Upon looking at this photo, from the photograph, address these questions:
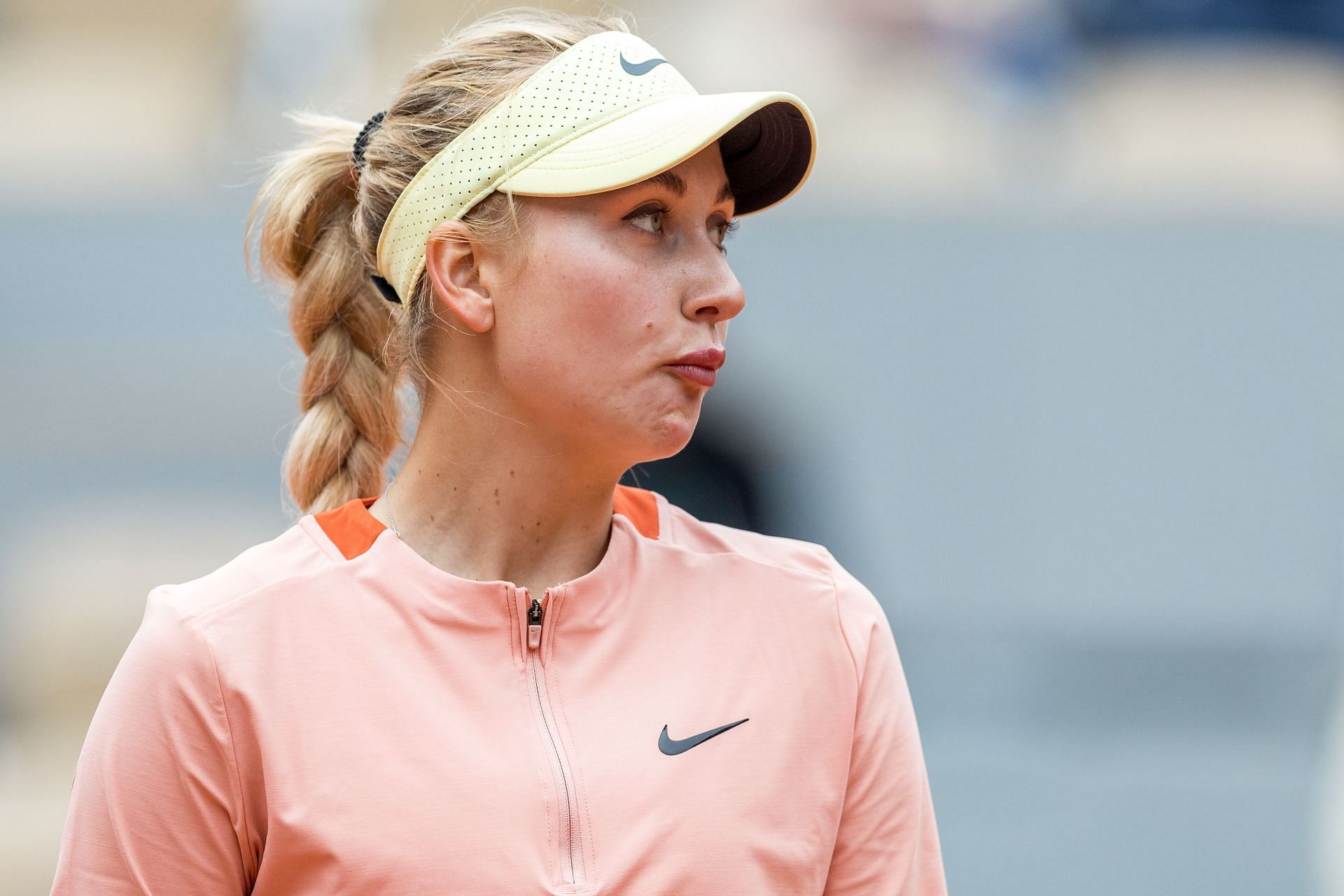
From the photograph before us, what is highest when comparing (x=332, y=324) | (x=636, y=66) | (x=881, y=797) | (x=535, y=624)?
(x=636, y=66)

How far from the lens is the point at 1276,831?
5.50 meters

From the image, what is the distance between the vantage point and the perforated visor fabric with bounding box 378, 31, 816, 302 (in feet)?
5.06

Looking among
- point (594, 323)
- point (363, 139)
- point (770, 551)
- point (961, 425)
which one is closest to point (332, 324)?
point (363, 139)

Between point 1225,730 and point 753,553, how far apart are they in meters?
4.45

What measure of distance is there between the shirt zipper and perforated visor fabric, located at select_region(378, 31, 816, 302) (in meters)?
0.38

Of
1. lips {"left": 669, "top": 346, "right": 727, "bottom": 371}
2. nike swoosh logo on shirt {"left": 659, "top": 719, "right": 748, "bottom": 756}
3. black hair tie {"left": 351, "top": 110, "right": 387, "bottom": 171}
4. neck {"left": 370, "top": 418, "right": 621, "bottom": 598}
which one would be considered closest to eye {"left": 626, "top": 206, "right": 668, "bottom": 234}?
lips {"left": 669, "top": 346, "right": 727, "bottom": 371}

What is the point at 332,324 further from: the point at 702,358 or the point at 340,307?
the point at 702,358

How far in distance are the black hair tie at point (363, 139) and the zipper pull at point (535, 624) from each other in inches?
21.3

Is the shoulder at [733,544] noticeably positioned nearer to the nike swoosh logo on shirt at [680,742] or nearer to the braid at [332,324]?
the nike swoosh logo on shirt at [680,742]

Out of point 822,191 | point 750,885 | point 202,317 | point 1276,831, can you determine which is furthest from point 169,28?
point 750,885

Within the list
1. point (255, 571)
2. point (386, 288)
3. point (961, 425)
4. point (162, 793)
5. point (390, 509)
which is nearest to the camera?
point (162, 793)

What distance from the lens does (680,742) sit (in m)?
1.56

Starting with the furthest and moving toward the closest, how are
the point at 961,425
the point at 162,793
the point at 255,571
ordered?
1. the point at 961,425
2. the point at 255,571
3. the point at 162,793

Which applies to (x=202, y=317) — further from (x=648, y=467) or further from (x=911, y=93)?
(x=911, y=93)
